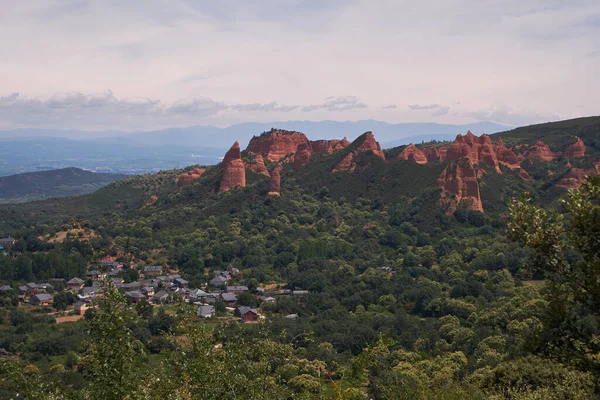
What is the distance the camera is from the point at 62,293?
46250 millimetres

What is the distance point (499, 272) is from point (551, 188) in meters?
28.1

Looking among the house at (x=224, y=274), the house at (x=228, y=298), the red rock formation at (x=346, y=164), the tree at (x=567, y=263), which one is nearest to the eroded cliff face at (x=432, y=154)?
the red rock formation at (x=346, y=164)

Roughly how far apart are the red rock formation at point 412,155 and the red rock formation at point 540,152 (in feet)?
57.7

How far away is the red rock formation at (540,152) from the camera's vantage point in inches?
3194

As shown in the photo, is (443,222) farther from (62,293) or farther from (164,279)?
(62,293)

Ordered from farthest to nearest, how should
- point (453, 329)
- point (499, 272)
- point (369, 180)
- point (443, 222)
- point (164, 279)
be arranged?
1. point (369, 180)
2. point (443, 222)
3. point (164, 279)
4. point (499, 272)
5. point (453, 329)

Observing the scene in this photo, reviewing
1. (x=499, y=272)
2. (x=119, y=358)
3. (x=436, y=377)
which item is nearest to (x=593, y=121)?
(x=499, y=272)

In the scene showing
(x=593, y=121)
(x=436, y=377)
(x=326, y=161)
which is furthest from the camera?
(x=593, y=121)

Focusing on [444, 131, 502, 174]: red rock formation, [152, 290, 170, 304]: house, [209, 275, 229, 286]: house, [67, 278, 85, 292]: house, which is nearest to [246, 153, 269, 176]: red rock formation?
[444, 131, 502, 174]: red rock formation

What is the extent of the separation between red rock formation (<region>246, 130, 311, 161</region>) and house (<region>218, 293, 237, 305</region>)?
4637 cm

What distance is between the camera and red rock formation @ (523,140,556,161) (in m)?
81.1

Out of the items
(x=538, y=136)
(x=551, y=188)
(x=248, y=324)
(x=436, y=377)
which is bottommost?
(x=248, y=324)

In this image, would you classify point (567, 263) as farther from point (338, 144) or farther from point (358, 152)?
point (338, 144)

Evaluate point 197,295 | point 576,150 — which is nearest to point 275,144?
point 576,150
